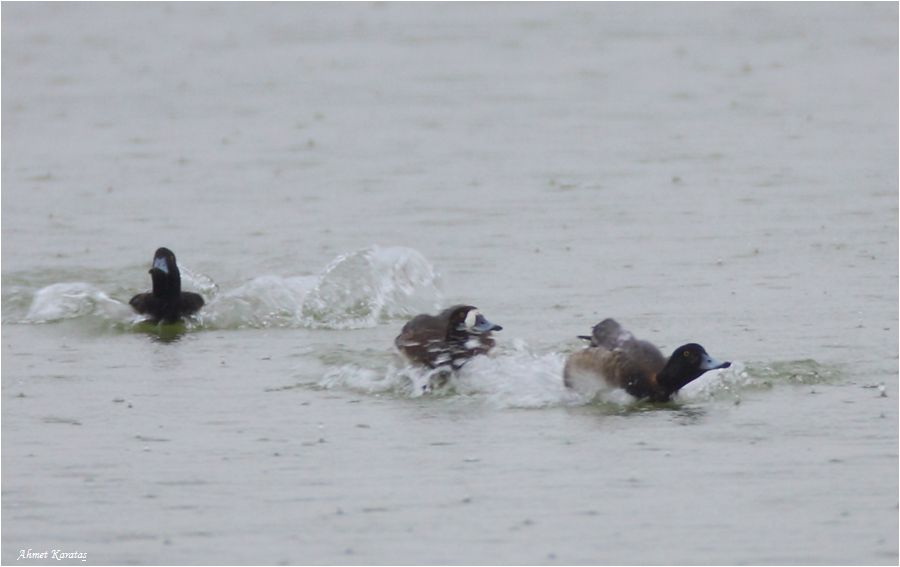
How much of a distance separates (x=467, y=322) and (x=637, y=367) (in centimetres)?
124

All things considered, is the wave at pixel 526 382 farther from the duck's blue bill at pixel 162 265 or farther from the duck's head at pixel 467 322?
the duck's blue bill at pixel 162 265

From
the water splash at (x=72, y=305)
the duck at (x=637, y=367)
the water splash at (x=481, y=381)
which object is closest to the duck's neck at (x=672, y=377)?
the duck at (x=637, y=367)

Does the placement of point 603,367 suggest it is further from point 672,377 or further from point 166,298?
point 166,298

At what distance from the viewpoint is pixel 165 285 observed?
13102mm

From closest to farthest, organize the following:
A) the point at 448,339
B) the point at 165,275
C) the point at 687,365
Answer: the point at 687,365 < the point at 448,339 < the point at 165,275

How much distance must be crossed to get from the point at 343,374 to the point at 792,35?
1934 centimetres

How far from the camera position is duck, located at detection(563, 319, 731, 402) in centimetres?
1011

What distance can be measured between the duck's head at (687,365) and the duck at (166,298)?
436 centimetres

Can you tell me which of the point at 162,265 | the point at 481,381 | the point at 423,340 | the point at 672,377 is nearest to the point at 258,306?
the point at 162,265

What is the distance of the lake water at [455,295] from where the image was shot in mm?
8133

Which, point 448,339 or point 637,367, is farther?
point 448,339

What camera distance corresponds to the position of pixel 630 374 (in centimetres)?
1027

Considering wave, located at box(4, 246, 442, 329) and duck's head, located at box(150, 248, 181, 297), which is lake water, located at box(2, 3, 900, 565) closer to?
wave, located at box(4, 246, 442, 329)

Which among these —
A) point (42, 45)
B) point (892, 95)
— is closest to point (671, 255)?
point (892, 95)
